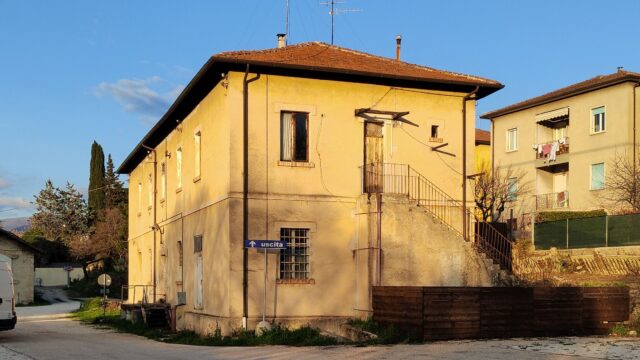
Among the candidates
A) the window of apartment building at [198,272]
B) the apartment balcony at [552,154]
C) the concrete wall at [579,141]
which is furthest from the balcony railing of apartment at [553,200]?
the window of apartment building at [198,272]

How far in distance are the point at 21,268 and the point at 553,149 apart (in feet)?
119

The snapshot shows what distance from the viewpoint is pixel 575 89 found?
3912 centimetres

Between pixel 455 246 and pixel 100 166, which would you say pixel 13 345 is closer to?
pixel 455 246

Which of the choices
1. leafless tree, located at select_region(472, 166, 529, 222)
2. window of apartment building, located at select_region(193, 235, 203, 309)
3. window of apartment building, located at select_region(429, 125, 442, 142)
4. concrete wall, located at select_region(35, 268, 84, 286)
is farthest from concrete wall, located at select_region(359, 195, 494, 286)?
concrete wall, located at select_region(35, 268, 84, 286)

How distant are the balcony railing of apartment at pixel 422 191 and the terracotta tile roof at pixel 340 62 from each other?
9.17 ft

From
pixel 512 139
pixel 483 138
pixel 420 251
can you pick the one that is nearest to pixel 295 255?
pixel 420 251

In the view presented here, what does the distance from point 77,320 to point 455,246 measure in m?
20.5

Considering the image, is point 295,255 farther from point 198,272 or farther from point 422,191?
point 422,191

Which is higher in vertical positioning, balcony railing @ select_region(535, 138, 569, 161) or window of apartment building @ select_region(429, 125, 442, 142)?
balcony railing @ select_region(535, 138, 569, 161)

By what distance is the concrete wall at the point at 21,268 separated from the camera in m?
49.1

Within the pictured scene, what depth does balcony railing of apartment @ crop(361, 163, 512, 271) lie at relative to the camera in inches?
820

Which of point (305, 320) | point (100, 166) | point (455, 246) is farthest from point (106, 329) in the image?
point (100, 166)

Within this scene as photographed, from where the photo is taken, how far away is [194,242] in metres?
23.2

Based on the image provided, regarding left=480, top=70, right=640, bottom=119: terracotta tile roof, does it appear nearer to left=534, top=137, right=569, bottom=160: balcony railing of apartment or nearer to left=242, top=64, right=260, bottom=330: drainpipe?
left=534, top=137, right=569, bottom=160: balcony railing of apartment
